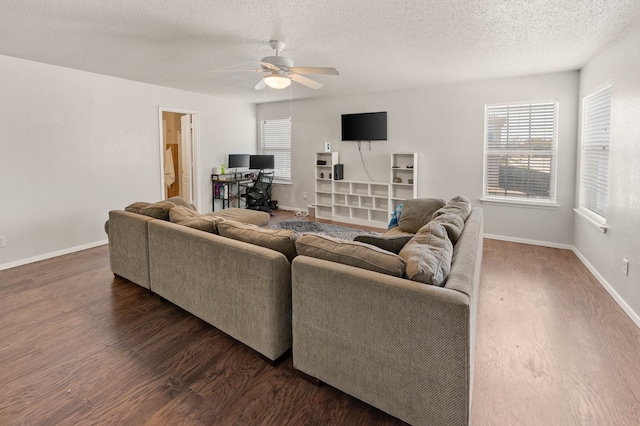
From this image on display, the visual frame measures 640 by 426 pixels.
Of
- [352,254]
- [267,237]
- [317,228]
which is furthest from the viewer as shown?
[317,228]

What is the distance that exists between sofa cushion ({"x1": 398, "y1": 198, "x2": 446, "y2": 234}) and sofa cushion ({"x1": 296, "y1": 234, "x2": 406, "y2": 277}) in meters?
2.10

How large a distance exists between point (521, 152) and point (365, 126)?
2.54m

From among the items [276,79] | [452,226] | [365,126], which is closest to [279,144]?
[365,126]

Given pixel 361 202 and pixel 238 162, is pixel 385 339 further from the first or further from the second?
pixel 238 162

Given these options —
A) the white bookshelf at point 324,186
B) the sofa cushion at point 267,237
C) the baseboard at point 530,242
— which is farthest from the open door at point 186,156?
the baseboard at point 530,242

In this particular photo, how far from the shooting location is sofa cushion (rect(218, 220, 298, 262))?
87.4 inches

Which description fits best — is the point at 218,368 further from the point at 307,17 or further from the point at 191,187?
the point at 191,187

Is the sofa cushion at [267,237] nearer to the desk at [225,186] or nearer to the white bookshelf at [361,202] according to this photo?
the white bookshelf at [361,202]

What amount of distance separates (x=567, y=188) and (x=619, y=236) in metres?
1.77

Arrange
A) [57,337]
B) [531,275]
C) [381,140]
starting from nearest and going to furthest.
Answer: [57,337] → [531,275] → [381,140]

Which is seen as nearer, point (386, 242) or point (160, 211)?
point (386, 242)

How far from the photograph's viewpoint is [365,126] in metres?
6.25

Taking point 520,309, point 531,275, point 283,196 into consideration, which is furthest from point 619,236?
point 283,196

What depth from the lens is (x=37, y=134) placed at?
419cm
